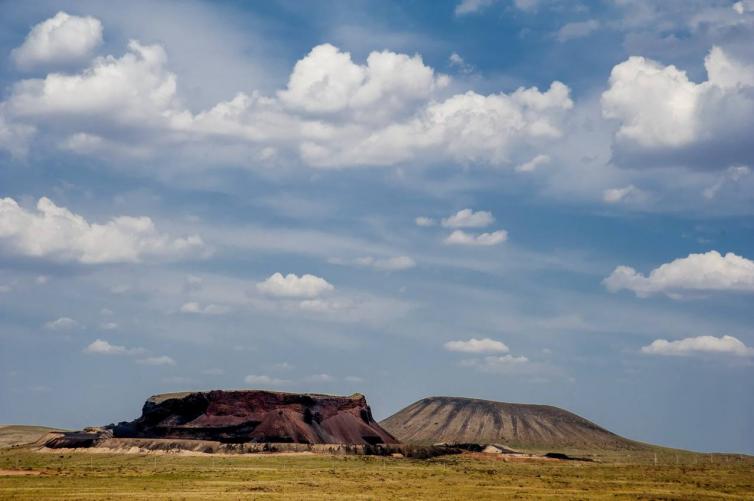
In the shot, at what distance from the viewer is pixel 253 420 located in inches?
6718

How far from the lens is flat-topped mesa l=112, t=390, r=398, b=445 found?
543 feet

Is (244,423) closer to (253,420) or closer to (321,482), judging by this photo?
(253,420)

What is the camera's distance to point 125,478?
93.2m

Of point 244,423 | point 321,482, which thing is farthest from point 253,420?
point 321,482

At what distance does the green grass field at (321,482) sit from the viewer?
3002 inches

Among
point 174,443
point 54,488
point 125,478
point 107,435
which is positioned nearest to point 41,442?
point 107,435

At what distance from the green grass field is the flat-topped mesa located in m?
30.0

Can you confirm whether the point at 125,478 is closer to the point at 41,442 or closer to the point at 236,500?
the point at 236,500

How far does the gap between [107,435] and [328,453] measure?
4577 centimetres

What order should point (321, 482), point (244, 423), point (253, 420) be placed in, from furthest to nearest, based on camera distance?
point (253, 420) < point (244, 423) < point (321, 482)

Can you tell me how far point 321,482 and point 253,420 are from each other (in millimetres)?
82308

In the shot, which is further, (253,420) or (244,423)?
(253,420)

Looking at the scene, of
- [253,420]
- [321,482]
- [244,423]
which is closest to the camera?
[321,482]

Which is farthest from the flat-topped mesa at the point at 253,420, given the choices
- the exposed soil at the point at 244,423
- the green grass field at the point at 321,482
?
the green grass field at the point at 321,482
